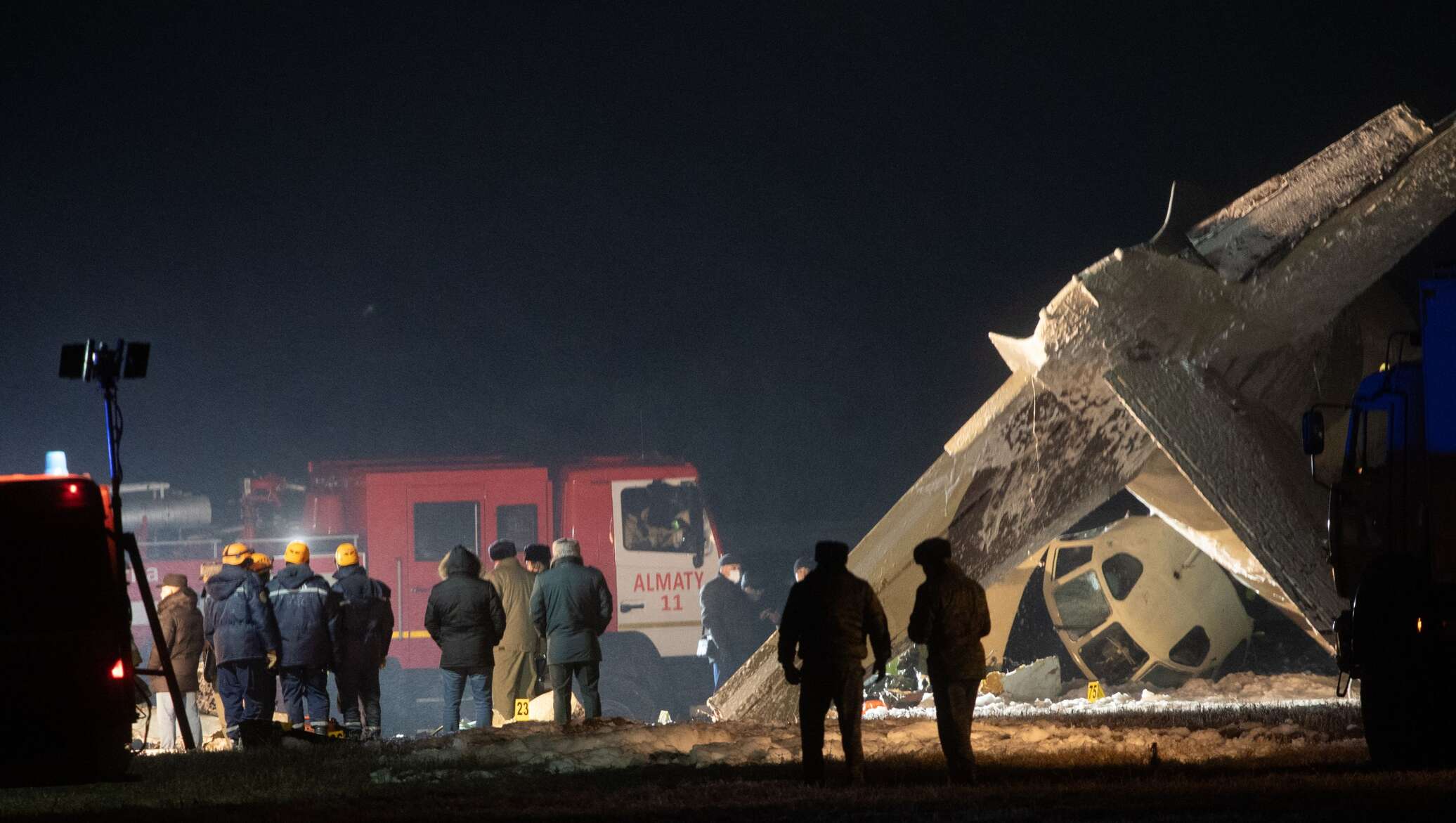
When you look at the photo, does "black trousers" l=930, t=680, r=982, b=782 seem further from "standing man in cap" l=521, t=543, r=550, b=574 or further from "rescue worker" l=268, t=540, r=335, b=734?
Answer: "standing man in cap" l=521, t=543, r=550, b=574

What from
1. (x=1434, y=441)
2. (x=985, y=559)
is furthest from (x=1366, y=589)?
(x=985, y=559)

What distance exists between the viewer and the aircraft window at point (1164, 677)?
16875 mm

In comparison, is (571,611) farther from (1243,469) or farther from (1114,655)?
(1114,655)

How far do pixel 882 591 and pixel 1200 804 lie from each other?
6.59 m

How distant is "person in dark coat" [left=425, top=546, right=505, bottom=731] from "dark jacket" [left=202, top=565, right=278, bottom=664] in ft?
4.44

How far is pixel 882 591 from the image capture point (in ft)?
44.2

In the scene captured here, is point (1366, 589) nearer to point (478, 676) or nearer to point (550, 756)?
point (550, 756)

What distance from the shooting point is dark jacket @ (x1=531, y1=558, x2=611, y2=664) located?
13594mm

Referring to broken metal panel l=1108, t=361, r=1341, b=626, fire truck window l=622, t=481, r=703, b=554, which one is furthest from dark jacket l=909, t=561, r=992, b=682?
fire truck window l=622, t=481, r=703, b=554

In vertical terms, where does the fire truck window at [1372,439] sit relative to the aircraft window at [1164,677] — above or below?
above

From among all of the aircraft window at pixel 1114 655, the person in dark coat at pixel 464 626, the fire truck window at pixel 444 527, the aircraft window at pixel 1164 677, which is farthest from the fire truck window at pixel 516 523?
the aircraft window at pixel 1164 677

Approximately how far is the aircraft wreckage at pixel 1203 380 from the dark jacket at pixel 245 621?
12.8ft

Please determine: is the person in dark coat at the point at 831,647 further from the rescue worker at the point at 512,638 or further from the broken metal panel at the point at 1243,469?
the rescue worker at the point at 512,638

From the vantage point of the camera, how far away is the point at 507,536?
22047mm
